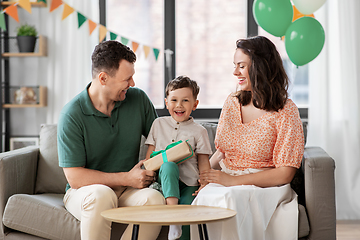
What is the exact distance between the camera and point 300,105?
328cm

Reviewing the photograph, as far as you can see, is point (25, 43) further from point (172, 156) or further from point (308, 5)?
point (308, 5)

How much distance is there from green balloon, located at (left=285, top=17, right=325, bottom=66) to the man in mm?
1051

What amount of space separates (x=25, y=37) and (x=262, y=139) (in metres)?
2.26

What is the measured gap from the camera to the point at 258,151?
5.96 feet

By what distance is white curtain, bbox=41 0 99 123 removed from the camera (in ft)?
10.6

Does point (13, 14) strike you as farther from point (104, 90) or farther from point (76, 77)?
point (104, 90)

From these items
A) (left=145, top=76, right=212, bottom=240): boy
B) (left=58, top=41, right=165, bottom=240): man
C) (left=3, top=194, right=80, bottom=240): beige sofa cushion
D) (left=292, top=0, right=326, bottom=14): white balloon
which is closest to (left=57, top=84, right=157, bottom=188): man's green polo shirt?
(left=58, top=41, right=165, bottom=240): man

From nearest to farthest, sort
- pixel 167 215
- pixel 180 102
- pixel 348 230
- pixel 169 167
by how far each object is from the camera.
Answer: pixel 167 215 < pixel 169 167 < pixel 180 102 < pixel 348 230

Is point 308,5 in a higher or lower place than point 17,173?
higher

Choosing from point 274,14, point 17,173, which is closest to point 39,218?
point 17,173

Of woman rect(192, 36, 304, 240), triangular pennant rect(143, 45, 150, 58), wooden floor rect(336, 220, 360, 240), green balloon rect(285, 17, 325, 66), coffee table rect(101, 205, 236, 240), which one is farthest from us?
triangular pennant rect(143, 45, 150, 58)

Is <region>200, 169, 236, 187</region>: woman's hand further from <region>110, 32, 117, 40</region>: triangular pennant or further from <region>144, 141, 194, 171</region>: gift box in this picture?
<region>110, 32, 117, 40</region>: triangular pennant

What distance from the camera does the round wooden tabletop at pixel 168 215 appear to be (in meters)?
1.24

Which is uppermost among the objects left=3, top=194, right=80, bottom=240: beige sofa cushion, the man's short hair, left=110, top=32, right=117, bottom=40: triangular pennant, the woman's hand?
left=110, top=32, right=117, bottom=40: triangular pennant
